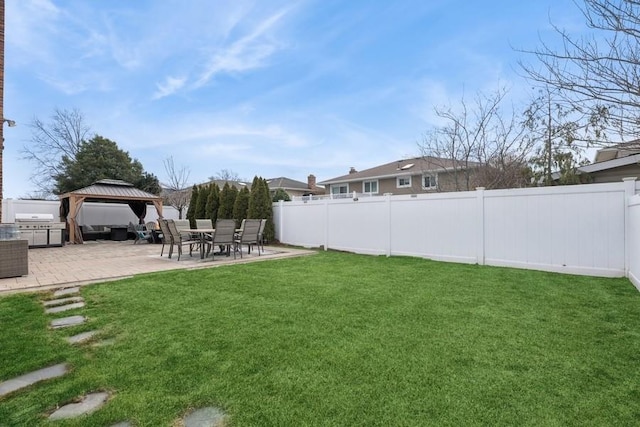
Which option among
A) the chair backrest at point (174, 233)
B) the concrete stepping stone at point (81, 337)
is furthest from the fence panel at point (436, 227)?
the concrete stepping stone at point (81, 337)

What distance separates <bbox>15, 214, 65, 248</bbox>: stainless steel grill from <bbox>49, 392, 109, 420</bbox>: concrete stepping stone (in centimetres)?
1390

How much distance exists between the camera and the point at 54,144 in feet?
87.8

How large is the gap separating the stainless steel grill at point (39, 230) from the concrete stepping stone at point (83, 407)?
1390 centimetres

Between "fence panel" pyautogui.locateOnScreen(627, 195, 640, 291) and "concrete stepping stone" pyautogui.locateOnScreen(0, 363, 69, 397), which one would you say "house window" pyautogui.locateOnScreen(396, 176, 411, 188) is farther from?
"concrete stepping stone" pyautogui.locateOnScreen(0, 363, 69, 397)

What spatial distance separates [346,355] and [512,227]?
589 centimetres

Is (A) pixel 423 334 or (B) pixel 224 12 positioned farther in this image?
(B) pixel 224 12

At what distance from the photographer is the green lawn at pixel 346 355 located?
214cm

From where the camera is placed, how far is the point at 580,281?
5855mm

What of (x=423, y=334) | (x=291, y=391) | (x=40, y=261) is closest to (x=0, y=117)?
(x=40, y=261)

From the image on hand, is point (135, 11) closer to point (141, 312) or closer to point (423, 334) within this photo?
point (141, 312)

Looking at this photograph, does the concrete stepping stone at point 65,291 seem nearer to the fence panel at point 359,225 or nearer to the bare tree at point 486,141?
the fence panel at point 359,225

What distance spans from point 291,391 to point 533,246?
6494 millimetres

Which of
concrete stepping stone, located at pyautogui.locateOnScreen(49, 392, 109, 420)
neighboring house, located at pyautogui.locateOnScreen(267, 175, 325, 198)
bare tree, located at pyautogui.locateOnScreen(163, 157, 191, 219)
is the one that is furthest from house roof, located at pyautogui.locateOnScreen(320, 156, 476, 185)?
concrete stepping stone, located at pyautogui.locateOnScreen(49, 392, 109, 420)

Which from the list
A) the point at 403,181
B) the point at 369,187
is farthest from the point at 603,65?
the point at 369,187
